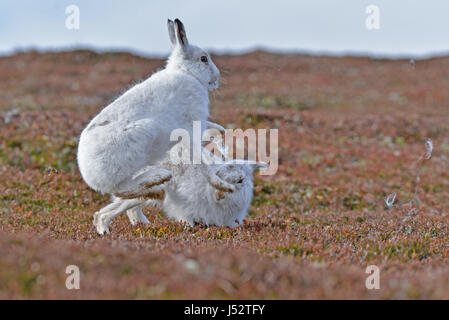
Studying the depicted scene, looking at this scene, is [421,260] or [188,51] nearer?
[421,260]

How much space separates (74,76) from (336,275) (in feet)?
114

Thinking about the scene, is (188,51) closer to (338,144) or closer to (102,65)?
(338,144)

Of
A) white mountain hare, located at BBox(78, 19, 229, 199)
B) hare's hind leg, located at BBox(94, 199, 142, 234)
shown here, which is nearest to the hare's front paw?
hare's hind leg, located at BBox(94, 199, 142, 234)

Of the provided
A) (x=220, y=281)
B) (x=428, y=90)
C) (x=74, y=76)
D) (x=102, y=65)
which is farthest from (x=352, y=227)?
(x=102, y=65)

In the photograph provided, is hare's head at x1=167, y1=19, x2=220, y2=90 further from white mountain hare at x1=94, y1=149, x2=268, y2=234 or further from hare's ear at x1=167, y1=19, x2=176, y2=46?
white mountain hare at x1=94, y1=149, x2=268, y2=234

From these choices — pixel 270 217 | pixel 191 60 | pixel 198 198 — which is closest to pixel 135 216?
pixel 198 198

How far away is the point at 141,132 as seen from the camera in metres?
7.33

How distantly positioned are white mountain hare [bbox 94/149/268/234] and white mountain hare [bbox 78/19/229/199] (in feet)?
1.42

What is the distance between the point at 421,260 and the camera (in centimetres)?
675

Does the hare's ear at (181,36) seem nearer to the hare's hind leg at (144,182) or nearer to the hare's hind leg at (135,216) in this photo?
the hare's hind leg at (144,182)

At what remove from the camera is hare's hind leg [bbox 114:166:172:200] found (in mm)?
7398

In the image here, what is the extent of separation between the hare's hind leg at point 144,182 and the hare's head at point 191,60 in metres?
1.73

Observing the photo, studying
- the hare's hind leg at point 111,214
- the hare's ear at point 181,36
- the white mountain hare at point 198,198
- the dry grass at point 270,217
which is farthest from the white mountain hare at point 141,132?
the dry grass at point 270,217

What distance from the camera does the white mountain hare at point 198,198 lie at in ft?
26.6
